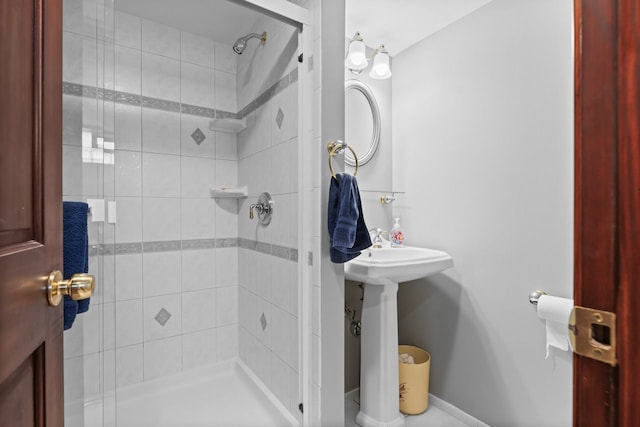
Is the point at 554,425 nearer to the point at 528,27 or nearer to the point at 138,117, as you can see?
the point at 528,27

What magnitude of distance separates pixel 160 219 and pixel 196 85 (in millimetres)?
907

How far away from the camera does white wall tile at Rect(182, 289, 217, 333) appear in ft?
6.91

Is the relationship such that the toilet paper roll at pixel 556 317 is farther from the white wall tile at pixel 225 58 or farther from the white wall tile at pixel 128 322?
the white wall tile at pixel 225 58

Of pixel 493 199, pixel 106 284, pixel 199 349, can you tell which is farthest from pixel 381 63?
pixel 199 349

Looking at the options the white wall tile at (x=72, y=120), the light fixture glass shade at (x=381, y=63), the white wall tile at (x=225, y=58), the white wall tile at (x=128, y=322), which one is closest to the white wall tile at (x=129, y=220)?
the white wall tile at (x=128, y=322)

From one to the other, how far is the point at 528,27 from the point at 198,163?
197 cm

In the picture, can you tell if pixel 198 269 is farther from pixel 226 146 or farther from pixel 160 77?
pixel 160 77

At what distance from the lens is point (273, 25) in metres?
1.77

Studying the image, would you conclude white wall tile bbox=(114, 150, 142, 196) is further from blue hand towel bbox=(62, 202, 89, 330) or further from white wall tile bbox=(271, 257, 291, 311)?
blue hand towel bbox=(62, 202, 89, 330)

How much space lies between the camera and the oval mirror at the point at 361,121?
202 cm

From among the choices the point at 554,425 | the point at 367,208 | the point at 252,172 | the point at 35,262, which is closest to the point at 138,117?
the point at 252,172

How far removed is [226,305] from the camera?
2.25 m

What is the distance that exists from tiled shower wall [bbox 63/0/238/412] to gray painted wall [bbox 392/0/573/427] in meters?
1.24

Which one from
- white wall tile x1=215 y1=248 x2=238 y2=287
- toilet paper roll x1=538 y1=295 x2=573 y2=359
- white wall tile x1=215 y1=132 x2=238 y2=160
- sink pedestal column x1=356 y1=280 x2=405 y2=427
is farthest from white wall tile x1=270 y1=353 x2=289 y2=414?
white wall tile x1=215 y1=132 x2=238 y2=160
